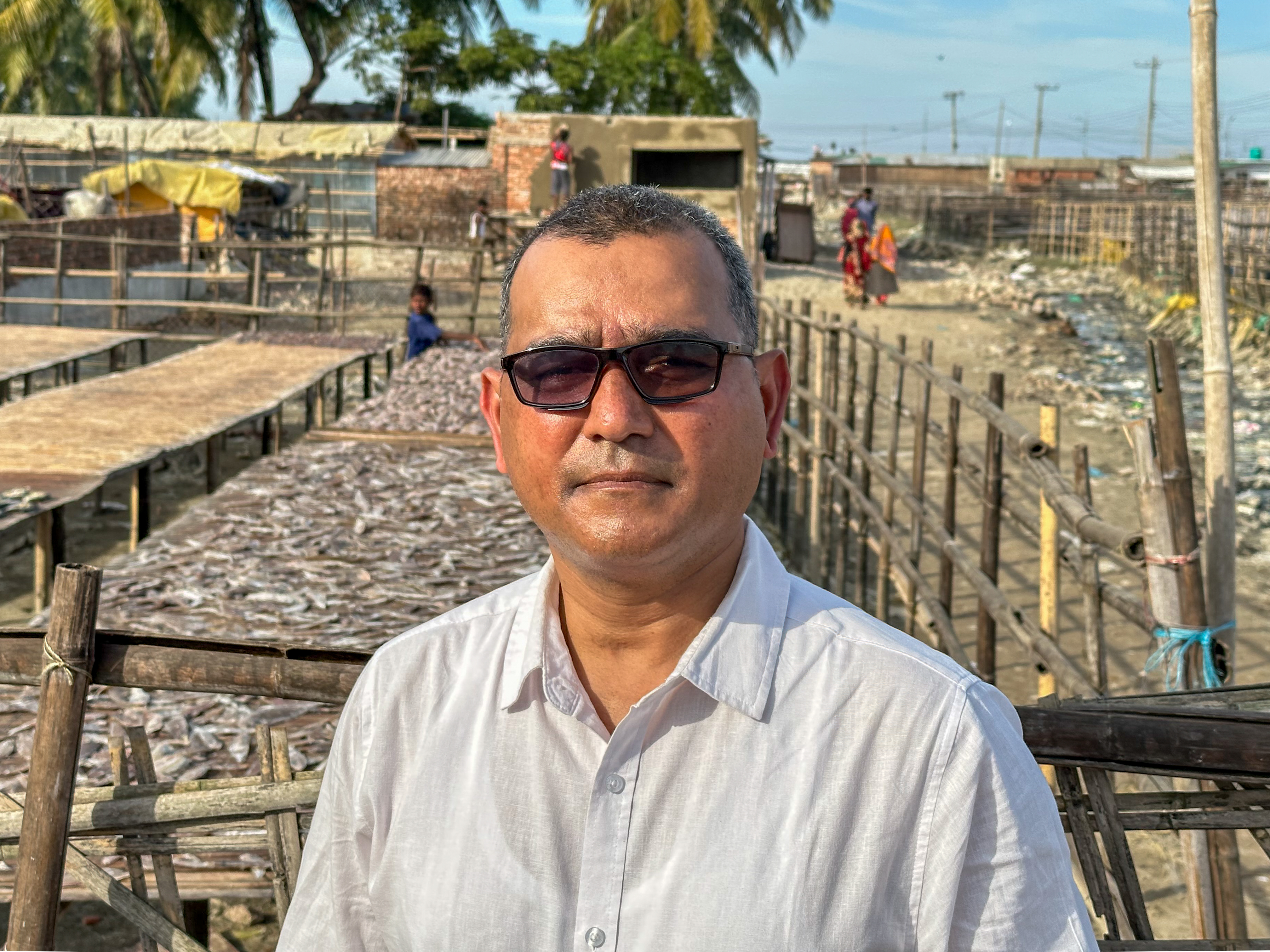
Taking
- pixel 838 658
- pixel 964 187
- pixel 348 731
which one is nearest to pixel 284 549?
pixel 348 731

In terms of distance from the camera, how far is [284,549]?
583cm

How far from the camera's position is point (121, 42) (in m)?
31.4

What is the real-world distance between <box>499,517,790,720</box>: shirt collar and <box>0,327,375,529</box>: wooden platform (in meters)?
4.99

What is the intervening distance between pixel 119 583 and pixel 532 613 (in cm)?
412

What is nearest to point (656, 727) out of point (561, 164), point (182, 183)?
point (561, 164)

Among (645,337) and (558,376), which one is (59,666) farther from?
(645,337)

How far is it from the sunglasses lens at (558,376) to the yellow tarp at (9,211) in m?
18.4

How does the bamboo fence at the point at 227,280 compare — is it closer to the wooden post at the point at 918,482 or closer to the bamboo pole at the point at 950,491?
the wooden post at the point at 918,482

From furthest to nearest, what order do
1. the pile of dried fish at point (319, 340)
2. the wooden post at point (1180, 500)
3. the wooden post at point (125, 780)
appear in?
the pile of dried fish at point (319, 340), the wooden post at point (1180, 500), the wooden post at point (125, 780)

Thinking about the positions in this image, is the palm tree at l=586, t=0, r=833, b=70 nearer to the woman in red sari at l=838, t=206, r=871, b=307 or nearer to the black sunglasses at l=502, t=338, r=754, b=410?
the woman in red sari at l=838, t=206, r=871, b=307

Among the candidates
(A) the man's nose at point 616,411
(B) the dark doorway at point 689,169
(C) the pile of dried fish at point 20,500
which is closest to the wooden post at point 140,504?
(C) the pile of dried fish at point 20,500

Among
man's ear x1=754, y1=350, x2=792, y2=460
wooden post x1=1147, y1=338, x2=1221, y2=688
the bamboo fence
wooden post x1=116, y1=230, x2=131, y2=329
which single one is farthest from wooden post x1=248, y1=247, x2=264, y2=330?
man's ear x1=754, y1=350, x2=792, y2=460

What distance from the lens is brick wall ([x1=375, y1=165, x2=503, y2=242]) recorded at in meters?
25.3

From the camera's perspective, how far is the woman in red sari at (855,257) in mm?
20625
